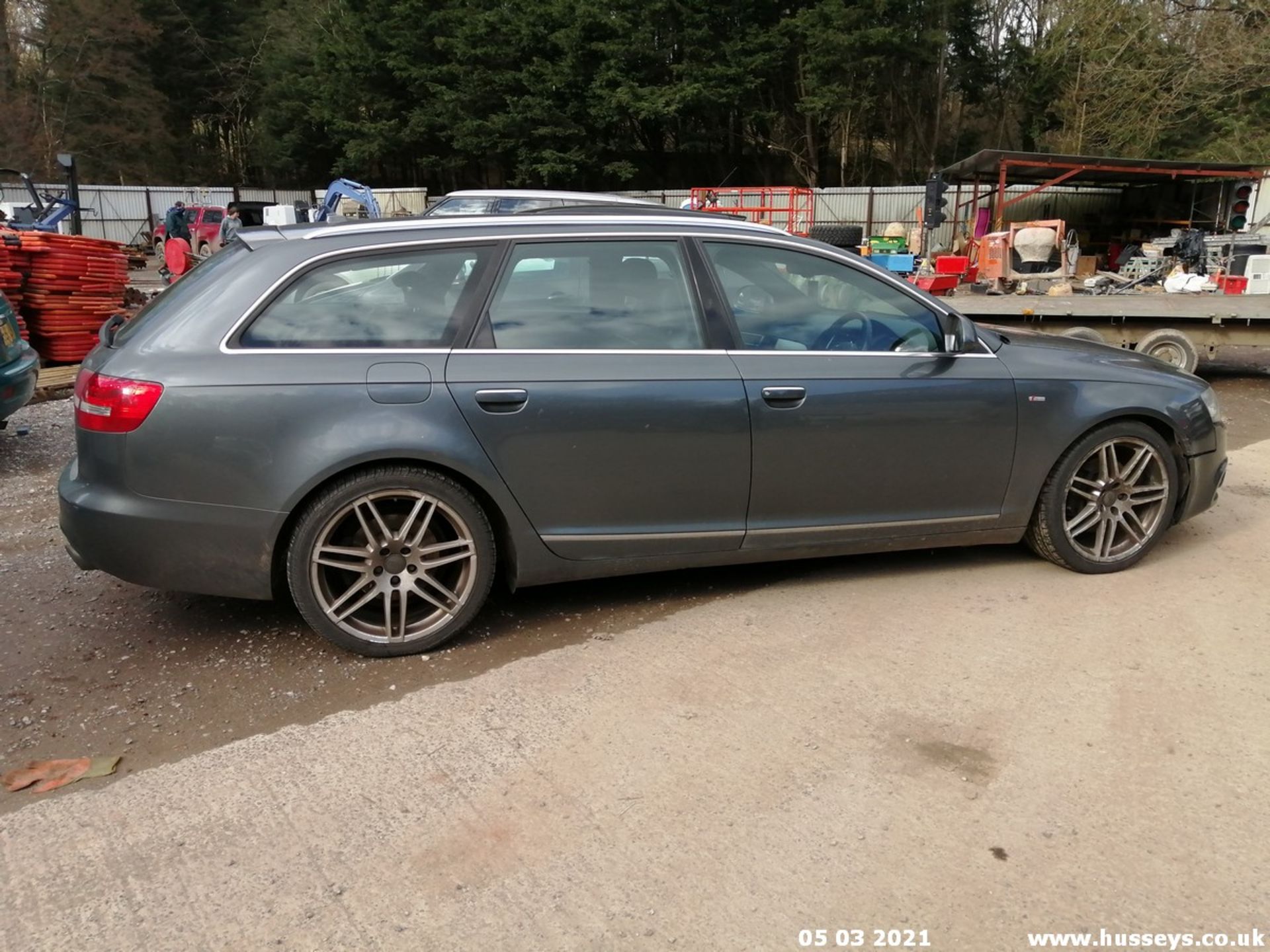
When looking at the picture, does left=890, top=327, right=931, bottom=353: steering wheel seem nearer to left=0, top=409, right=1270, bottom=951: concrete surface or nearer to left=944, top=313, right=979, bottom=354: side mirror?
left=944, top=313, right=979, bottom=354: side mirror

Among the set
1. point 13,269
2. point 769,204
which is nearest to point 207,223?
point 769,204

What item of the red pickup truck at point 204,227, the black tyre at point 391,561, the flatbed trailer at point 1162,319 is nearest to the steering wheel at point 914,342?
the black tyre at point 391,561

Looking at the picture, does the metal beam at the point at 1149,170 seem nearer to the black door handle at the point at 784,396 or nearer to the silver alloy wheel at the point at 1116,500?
the silver alloy wheel at the point at 1116,500

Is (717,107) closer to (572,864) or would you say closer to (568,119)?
(568,119)

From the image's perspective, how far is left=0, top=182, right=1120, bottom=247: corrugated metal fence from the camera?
25.3 meters

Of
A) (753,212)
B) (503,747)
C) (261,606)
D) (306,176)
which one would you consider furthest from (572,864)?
(306,176)

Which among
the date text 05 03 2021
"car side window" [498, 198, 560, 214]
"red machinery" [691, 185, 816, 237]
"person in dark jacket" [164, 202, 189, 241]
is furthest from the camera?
"red machinery" [691, 185, 816, 237]

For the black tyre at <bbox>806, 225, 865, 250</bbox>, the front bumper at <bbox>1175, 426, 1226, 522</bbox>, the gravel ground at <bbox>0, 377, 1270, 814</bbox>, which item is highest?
A: the black tyre at <bbox>806, 225, 865, 250</bbox>

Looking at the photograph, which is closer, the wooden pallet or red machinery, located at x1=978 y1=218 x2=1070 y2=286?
the wooden pallet

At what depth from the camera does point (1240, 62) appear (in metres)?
20.7

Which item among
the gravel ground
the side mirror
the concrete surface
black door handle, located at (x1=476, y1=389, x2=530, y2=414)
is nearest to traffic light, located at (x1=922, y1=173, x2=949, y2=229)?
the gravel ground

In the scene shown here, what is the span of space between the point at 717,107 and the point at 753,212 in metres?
12.2

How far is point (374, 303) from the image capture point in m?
3.78

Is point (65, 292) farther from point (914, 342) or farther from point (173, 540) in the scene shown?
point (914, 342)
